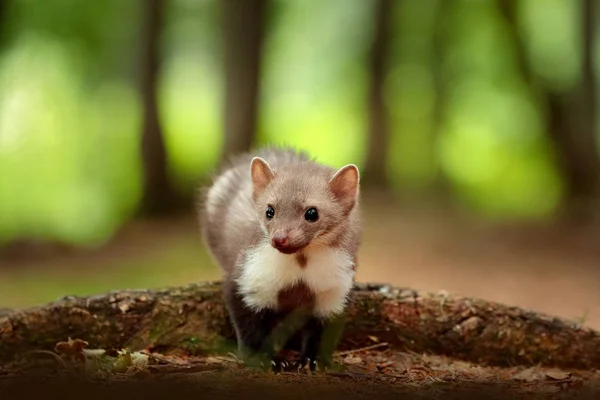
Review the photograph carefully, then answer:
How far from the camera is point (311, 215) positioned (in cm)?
373

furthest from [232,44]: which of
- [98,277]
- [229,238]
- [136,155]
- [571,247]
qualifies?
[229,238]

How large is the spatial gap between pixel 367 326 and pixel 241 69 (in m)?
6.62

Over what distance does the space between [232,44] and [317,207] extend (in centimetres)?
719

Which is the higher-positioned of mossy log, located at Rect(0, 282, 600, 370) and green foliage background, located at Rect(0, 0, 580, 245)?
green foliage background, located at Rect(0, 0, 580, 245)

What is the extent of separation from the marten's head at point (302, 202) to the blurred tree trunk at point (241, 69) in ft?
20.6

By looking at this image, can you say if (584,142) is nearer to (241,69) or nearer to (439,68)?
(241,69)

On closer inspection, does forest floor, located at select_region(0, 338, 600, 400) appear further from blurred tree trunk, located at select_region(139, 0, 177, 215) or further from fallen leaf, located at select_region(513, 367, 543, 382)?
blurred tree trunk, located at select_region(139, 0, 177, 215)

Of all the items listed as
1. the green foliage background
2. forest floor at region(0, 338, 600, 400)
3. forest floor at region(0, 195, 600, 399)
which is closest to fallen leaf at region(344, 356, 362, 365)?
forest floor at region(0, 195, 600, 399)

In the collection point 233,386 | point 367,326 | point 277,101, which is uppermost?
point 277,101

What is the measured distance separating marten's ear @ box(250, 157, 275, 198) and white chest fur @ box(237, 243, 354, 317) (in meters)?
0.28

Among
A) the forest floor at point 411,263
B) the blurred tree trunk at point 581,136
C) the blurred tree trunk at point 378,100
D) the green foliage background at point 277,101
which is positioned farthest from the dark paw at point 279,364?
the blurred tree trunk at point 378,100

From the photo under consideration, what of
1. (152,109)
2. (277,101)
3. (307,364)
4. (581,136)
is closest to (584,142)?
(581,136)

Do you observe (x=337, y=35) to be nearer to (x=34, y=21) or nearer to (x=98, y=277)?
(x=34, y=21)

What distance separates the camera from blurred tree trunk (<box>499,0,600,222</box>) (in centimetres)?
1078
